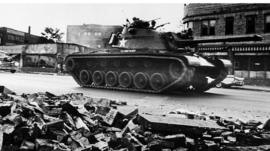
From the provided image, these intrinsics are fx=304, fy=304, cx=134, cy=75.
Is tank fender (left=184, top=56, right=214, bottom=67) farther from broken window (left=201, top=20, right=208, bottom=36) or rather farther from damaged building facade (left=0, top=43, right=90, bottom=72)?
damaged building facade (left=0, top=43, right=90, bottom=72)

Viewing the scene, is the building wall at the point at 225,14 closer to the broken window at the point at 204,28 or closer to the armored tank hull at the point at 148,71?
the broken window at the point at 204,28

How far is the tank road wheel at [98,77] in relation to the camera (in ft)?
43.3

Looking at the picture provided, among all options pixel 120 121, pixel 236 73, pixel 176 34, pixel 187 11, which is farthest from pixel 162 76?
pixel 187 11

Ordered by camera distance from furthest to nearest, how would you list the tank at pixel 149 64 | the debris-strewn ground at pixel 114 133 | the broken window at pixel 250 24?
the broken window at pixel 250 24
the tank at pixel 149 64
the debris-strewn ground at pixel 114 133

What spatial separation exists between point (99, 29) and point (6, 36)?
743 inches

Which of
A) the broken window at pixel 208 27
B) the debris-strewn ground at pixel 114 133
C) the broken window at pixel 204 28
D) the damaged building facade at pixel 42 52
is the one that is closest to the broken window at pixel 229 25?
the broken window at pixel 208 27

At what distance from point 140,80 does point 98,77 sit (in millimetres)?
2387

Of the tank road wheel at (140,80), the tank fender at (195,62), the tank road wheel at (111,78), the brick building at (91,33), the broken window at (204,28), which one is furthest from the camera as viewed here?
the brick building at (91,33)

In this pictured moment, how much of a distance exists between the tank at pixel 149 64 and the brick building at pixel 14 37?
1902 inches

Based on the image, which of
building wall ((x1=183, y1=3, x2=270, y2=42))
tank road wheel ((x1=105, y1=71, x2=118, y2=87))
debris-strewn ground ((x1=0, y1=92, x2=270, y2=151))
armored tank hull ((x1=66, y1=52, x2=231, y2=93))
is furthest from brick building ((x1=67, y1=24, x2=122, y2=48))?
debris-strewn ground ((x1=0, y1=92, x2=270, y2=151))

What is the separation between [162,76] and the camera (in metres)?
11.2

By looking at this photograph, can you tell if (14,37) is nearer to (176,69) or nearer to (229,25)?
(229,25)

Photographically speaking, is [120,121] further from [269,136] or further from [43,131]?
[269,136]

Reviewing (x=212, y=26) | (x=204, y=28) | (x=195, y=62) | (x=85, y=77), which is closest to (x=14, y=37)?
(x=204, y=28)
